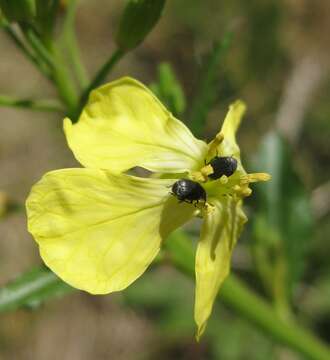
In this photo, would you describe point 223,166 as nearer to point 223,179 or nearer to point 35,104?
point 223,179

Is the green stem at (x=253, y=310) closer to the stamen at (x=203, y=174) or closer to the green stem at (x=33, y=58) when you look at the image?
the stamen at (x=203, y=174)

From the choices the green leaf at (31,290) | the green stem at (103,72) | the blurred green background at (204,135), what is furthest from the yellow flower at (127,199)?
the blurred green background at (204,135)

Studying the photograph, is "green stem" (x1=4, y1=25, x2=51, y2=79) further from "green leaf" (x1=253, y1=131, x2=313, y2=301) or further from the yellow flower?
"green leaf" (x1=253, y1=131, x2=313, y2=301)

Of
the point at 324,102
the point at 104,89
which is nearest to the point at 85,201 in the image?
the point at 104,89

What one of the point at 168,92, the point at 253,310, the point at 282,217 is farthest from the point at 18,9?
the point at 282,217

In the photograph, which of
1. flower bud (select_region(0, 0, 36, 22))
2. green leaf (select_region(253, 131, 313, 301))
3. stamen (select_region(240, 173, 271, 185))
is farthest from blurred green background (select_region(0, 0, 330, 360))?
flower bud (select_region(0, 0, 36, 22))

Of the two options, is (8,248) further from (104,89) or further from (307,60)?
(104,89)
